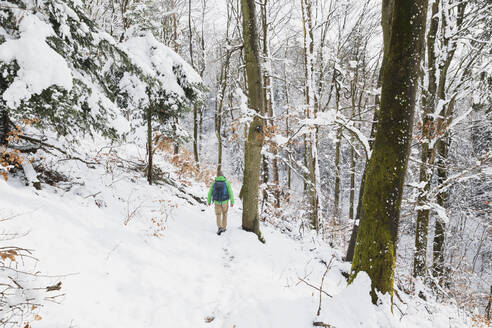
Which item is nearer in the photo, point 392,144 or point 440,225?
point 392,144

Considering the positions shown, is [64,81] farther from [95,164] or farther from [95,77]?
[95,164]

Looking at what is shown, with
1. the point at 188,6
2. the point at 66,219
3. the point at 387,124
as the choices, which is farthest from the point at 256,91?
the point at 188,6

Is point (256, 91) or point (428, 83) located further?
point (428, 83)

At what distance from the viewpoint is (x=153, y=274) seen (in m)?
3.93

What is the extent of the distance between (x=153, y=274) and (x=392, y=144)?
4045mm

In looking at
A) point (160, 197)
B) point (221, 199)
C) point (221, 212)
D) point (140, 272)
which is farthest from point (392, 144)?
point (160, 197)

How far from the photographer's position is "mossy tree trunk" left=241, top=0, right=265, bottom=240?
6.04m

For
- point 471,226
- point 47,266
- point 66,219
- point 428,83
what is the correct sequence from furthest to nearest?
point 471,226
point 428,83
point 66,219
point 47,266

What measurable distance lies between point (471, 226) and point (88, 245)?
27.1 meters

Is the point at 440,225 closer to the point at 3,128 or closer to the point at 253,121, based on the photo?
the point at 253,121

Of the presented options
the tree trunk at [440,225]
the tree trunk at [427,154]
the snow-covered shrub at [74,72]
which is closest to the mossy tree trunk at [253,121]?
the snow-covered shrub at [74,72]

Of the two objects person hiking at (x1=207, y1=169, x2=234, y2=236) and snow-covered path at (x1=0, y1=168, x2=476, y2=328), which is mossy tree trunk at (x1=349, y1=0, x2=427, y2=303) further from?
person hiking at (x1=207, y1=169, x2=234, y2=236)

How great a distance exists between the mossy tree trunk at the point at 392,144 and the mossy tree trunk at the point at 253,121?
11.0ft

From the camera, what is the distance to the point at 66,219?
4.09 metres
